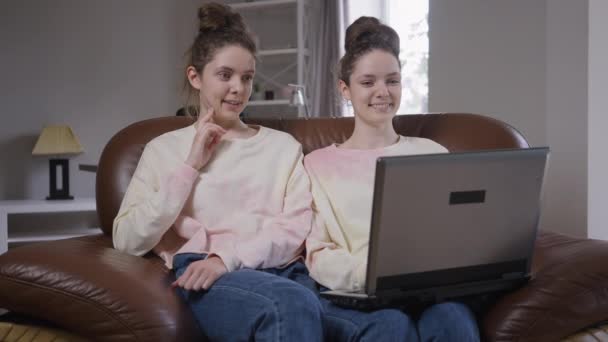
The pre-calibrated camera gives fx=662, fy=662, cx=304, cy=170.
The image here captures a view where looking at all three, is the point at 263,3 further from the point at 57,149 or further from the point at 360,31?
the point at 360,31

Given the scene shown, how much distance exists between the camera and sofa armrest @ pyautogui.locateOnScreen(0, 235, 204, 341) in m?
1.20

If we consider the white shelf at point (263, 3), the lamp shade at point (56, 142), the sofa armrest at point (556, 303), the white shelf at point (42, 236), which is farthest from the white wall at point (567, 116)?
the lamp shade at point (56, 142)

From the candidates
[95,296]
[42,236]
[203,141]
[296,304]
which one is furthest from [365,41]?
[42,236]

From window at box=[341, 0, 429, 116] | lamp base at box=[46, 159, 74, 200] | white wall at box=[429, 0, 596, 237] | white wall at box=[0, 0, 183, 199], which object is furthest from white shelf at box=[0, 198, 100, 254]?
white wall at box=[429, 0, 596, 237]

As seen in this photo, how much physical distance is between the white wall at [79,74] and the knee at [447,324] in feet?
12.2

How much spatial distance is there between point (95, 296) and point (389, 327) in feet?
1.77

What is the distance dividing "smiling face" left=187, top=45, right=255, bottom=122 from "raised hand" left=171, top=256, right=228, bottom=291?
41 centimetres

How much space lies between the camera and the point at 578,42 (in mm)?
2156

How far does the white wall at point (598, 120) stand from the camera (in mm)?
2111

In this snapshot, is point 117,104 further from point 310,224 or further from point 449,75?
point 310,224

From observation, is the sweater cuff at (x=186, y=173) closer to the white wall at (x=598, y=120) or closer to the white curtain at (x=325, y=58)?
the white wall at (x=598, y=120)

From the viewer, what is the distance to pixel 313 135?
1885 millimetres

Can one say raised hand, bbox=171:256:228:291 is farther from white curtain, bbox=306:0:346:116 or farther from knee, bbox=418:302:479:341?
white curtain, bbox=306:0:346:116

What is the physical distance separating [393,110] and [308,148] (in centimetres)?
36
